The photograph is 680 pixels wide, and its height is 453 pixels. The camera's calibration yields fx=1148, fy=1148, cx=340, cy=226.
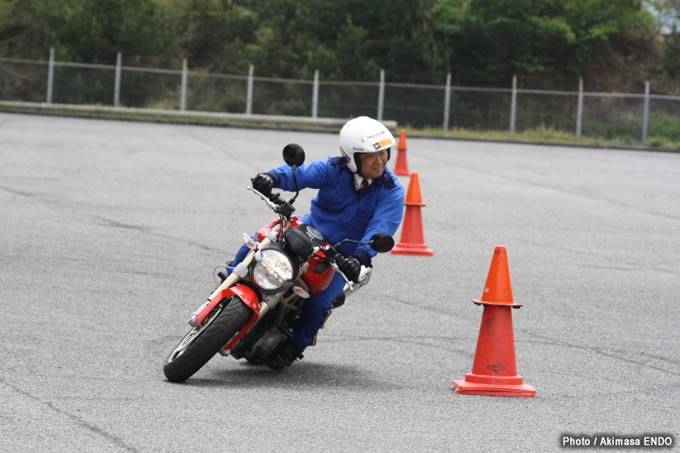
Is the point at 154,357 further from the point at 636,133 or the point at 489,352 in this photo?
the point at 636,133

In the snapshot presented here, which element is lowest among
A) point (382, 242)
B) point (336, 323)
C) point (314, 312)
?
point (336, 323)

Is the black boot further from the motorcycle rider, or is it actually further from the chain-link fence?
the chain-link fence

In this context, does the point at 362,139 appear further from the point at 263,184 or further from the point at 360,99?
the point at 360,99

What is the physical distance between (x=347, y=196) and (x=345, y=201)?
34 mm

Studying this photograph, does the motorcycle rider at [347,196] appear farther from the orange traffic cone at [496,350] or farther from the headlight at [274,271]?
the orange traffic cone at [496,350]

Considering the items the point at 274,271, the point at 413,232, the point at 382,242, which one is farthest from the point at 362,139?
the point at 413,232

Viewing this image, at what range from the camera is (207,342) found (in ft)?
21.1

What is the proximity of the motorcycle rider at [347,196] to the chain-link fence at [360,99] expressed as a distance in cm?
3389

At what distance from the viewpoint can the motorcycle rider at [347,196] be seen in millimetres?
7020

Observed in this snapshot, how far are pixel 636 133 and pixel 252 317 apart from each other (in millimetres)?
37217

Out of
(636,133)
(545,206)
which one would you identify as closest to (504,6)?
(636,133)

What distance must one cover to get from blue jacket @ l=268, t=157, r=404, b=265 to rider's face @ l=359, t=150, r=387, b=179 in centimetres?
9

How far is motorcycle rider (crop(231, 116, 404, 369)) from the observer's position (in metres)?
7.02

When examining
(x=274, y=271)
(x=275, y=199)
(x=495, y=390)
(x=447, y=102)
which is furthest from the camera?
(x=447, y=102)
